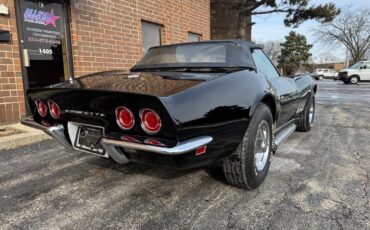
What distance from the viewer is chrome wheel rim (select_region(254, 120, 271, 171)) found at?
277cm

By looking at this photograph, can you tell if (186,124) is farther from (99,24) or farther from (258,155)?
(99,24)

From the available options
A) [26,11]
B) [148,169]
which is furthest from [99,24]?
[148,169]

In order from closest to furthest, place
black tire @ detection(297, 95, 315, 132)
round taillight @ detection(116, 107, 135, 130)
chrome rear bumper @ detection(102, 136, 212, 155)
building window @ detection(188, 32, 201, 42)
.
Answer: chrome rear bumper @ detection(102, 136, 212, 155)
round taillight @ detection(116, 107, 135, 130)
black tire @ detection(297, 95, 315, 132)
building window @ detection(188, 32, 201, 42)

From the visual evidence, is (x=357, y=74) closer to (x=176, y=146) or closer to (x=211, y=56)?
(x=211, y=56)

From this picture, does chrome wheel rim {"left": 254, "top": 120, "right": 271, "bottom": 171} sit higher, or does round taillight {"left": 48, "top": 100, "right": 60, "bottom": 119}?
round taillight {"left": 48, "top": 100, "right": 60, "bottom": 119}

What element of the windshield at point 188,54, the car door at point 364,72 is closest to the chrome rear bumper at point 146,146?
the windshield at point 188,54

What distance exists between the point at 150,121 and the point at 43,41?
15.3ft

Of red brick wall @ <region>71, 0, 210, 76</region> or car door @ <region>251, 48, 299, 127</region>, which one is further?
red brick wall @ <region>71, 0, 210, 76</region>

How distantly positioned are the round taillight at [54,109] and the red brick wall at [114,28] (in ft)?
12.7

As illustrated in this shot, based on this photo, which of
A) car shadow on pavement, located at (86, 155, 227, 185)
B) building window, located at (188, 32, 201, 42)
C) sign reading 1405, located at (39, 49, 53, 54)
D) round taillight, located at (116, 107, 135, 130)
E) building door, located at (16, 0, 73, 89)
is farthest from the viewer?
building window, located at (188, 32, 201, 42)

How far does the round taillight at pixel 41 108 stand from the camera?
8.82 ft

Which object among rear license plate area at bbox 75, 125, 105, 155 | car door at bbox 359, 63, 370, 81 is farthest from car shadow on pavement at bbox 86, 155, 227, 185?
car door at bbox 359, 63, 370, 81

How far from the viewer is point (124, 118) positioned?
2102 mm

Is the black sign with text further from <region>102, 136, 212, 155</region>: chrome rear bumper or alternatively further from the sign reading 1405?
<region>102, 136, 212, 155</region>: chrome rear bumper
